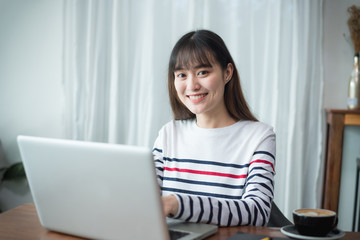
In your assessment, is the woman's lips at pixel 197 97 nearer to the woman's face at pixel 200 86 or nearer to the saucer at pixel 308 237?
the woman's face at pixel 200 86

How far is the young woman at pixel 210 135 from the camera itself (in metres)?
1.49

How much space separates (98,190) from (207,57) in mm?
760

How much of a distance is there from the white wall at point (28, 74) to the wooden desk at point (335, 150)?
1.83m

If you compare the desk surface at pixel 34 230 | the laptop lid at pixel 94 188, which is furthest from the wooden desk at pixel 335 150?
the laptop lid at pixel 94 188

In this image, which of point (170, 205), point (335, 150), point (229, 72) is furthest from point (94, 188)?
point (335, 150)

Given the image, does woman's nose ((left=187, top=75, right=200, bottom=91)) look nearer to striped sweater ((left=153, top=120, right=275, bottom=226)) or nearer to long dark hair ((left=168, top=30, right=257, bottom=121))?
long dark hair ((left=168, top=30, right=257, bottom=121))

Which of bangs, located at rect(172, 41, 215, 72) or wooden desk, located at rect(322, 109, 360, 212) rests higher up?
bangs, located at rect(172, 41, 215, 72)

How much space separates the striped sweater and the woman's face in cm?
10

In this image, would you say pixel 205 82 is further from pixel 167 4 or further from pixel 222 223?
pixel 167 4

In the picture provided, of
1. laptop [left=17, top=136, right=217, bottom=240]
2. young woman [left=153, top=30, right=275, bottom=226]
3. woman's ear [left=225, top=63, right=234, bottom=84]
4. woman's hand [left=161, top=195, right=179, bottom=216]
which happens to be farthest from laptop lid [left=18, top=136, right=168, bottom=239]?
woman's ear [left=225, top=63, right=234, bottom=84]

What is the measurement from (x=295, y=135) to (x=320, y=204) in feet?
1.63

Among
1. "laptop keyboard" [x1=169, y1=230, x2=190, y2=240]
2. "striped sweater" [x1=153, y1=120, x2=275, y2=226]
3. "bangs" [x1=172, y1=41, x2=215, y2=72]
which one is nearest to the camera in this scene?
"laptop keyboard" [x1=169, y1=230, x2=190, y2=240]

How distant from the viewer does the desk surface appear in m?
1.03

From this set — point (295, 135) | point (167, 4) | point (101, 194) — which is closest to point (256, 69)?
point (295, 135)
